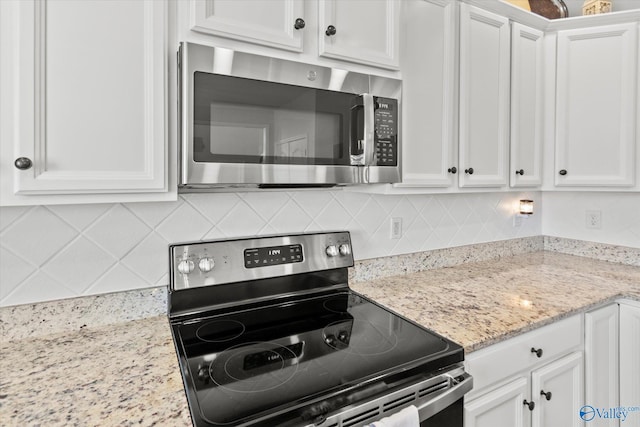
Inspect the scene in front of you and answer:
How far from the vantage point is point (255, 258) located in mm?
1371

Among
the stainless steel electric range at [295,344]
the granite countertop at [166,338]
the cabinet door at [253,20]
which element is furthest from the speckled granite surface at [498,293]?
the cabinet door at [253,20]

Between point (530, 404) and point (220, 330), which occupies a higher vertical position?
point (220, 330)

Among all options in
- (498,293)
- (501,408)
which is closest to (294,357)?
(501,408)

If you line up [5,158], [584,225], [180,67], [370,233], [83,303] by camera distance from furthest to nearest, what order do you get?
[584,225]
[370,233]
[83,303]
[180,67]
[5,158]

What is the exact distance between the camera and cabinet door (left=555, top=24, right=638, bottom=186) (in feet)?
6.03

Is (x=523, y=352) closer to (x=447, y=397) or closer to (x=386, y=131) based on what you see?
(x=447, y=397)

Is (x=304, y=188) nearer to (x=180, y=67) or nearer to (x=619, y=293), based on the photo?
(x=180, y=67)

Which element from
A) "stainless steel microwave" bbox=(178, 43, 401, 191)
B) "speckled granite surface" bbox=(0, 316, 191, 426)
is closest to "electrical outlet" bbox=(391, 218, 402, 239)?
"stainless steel microwave" bbox=(178, 43, 401, 191)

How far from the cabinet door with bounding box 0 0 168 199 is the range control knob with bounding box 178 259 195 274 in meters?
0.31

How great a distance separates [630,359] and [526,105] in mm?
1230

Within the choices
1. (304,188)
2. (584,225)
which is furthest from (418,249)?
(584,225)

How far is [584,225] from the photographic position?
7.48 feet

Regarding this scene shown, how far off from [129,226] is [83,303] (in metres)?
0.27

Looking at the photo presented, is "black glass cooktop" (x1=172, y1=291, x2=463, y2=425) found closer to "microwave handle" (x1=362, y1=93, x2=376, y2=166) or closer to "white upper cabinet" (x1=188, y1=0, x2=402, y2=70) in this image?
"microwave handle" (x1=362, y1=93, x2=376, y2=166)
